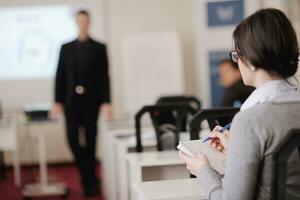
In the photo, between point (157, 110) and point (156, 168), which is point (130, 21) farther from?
point (156, 168)

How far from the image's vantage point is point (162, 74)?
7.77 meters

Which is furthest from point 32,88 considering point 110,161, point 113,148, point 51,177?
point 113,148

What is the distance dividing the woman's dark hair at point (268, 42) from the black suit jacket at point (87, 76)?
4.11 meters

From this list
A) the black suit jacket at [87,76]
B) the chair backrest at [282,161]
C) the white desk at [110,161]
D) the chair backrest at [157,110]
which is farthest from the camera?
the black suit jacket at [87,76]

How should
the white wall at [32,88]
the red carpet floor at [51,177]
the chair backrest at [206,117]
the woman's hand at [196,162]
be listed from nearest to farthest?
1. the woman's hand at [196,162]
2. the chair backrest at [206,117]
3. the red carpet floor at [51,177]
4. the white wall at [32,88]

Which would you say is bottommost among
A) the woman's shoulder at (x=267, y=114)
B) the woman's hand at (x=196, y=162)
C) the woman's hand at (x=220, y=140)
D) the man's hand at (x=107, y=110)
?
the man's hand at (x=107, y=110)

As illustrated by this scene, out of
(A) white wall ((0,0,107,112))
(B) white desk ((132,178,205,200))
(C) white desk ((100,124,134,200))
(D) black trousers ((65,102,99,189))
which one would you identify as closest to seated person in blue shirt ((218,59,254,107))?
(C) white desk ((100,124,134,200))

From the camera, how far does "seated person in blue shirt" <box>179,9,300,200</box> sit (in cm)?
173

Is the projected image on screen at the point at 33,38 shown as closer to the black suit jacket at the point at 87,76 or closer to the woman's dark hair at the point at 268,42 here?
the black suit jacket at the point at 87,76

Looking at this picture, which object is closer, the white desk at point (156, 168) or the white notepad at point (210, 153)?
the white notepad at point (210, 153)

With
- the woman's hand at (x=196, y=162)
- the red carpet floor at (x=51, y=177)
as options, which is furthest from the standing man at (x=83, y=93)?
the woman's hand at (x=196, y=162)

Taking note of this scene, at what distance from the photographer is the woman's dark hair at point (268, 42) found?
176 cm

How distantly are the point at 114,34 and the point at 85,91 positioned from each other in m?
2.36

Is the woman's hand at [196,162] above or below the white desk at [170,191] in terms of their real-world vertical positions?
above
